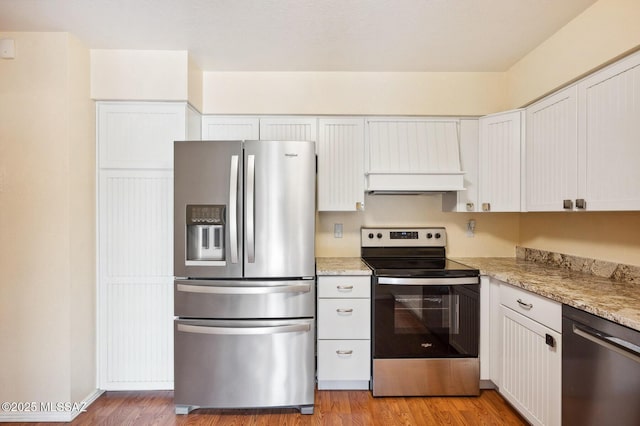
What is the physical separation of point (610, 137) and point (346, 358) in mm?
2089

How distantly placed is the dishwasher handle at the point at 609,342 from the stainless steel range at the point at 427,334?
81cm

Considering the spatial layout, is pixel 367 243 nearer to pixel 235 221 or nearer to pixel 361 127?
pixel 361 127

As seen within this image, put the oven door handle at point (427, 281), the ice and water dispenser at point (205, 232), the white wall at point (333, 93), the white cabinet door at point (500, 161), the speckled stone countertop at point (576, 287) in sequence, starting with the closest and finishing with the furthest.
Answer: the speckled stone countertop at point (576, 287) → the ice and water dispenser at point (205, 232) → the oven door handle at point (427, 281) → the white cabinet door at point (500, 161) → the white wall at point (333, 93)

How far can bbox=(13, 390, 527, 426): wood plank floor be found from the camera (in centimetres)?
207

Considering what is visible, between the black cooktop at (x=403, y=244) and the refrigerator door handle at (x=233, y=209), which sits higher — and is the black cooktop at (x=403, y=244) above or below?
below

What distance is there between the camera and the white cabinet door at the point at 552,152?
2002 millimetres

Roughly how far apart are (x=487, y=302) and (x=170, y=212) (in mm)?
2381

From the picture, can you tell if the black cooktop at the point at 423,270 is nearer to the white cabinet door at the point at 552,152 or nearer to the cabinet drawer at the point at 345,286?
the cabinet drawer at the point at 345,286

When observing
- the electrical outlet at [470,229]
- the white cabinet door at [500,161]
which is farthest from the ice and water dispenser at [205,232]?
the electrical outlet at [470,229]

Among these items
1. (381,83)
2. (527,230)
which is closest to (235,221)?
(381,83)

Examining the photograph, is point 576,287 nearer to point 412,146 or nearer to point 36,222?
point 412,146

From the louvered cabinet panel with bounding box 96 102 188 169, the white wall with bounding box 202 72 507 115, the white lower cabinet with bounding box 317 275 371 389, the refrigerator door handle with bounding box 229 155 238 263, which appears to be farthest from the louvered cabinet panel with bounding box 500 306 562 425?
the louvered cabinet panel with bounding box 96 102 188 169

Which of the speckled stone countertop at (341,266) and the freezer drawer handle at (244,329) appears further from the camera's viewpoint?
the speckled stone countertop at (341,266)

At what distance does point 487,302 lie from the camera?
2.33 m
